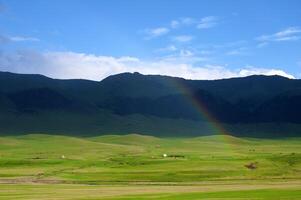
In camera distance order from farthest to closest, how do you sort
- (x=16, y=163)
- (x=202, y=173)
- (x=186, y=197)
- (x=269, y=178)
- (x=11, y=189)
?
1. (x=16, y=163)
2. (x=202, y=173)
3. (x=269, y=178)
4. (x=11, y=189)
5. (x=186, y=197)

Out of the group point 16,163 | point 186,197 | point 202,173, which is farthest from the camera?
point 16,163

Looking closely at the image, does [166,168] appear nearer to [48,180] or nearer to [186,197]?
[48,180]

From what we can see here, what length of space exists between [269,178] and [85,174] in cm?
3714

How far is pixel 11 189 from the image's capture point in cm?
8425

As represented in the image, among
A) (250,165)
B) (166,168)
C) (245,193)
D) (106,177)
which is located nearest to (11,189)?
(106,177)

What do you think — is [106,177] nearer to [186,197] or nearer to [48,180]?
[48,180]

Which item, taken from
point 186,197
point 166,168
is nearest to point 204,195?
point 186,197

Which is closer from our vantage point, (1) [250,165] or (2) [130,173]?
(2) [130,173]

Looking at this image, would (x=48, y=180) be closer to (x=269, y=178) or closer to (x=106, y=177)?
(x=106, y=177)

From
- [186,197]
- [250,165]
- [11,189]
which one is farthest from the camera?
[250,165]

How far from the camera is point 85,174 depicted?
11544 centimetres

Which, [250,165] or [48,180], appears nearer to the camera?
[48,180]

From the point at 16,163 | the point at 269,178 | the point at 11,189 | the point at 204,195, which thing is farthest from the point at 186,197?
the point at 16,163

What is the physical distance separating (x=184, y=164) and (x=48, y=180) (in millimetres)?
37987
